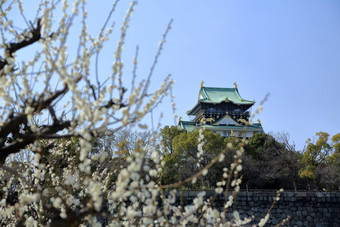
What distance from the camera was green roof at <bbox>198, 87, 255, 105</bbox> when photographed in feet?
120

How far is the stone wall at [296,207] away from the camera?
13.8m

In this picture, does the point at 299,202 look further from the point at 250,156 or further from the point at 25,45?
the point at 25,45

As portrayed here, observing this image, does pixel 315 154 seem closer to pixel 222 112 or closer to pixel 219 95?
pixel 222 112

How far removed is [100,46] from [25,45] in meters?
1.07

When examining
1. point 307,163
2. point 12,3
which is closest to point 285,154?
point 307,163

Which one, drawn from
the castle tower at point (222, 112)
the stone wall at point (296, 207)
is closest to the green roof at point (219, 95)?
the castle tower at point (222, 112)

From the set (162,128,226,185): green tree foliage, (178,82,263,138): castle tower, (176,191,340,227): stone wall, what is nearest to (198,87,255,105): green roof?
(178,82,263,138): castle tower

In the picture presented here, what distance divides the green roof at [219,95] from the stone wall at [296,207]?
22263 millimetres

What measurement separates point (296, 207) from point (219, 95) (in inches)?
987

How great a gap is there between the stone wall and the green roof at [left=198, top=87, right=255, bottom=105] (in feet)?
73.0

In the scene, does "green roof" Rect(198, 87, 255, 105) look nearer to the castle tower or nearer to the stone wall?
the castle tower

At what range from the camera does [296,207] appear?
45.6 feet

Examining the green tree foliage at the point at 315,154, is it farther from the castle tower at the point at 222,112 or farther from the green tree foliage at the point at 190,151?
the castle tower at the point at 222,112

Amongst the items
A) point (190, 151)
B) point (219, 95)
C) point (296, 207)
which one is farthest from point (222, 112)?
point (296, 207)
